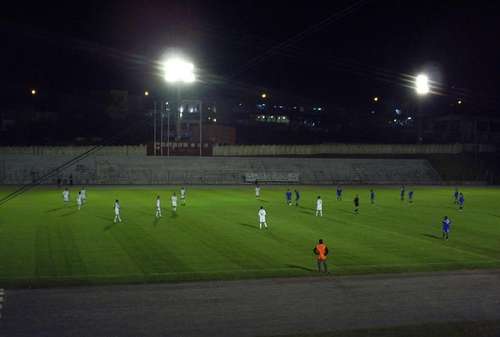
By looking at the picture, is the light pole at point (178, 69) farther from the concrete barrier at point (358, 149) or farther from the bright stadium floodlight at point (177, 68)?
the concrete barrier at point (358, 149)

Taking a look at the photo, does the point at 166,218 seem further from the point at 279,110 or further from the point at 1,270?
the point at 279,110

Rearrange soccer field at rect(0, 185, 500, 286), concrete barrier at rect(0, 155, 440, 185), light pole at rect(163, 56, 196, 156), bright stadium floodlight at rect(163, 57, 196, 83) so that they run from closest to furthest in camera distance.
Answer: soccer field at rect(0, 185, 500, 286)
bright stadium floodlight at rect(163, 57, 196, 83)
light pole at rect(163, 56, 196, 156)
concrete barrier at rect(0, 155, 440, 185)

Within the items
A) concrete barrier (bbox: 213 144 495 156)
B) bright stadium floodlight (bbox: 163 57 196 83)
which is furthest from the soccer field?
concrete barrier (bbox: 213 144 495 156)

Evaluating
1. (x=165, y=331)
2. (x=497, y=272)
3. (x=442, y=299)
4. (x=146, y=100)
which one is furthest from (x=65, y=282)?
(x=146, y=100)

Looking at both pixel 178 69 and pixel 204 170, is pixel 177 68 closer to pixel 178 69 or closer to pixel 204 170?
pixel 178 69

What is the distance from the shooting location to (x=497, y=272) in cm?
2131

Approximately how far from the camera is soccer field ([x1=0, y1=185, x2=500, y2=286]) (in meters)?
21.2

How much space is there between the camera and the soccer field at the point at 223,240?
69.5 ft

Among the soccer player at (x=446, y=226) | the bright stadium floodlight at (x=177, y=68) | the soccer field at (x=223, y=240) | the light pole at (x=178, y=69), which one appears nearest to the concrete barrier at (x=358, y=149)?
the soccer field at (x=223, y=240)

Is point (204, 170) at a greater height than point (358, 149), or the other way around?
point (358, 149)

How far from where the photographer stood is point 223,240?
1092 inches

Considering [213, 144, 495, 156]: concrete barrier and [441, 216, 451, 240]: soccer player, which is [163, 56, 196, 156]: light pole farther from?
[213, 144, 495, 156]: concrete barrier

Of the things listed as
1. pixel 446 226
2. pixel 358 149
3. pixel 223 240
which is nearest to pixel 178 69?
pixel 223 240

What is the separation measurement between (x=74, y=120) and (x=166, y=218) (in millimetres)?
71477
